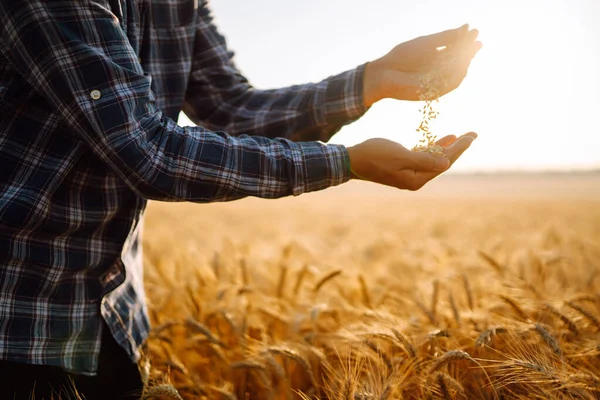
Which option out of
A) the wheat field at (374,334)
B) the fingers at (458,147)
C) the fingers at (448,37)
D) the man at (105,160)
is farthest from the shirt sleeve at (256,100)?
the wheat field at (374,334)


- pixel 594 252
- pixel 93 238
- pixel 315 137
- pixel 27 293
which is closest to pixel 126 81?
pixel 93 238

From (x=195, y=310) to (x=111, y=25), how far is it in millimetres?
1462

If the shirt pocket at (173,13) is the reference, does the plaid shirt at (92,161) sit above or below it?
below

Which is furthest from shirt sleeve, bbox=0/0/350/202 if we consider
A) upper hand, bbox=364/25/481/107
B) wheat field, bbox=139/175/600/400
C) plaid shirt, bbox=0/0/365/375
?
wheat field, bbox=139/175/600/400

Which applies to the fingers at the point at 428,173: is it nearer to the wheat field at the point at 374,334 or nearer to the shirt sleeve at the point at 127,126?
the shirt sleeve at the point at 127,126

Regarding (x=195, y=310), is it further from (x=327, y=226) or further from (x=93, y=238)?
(x=327, y=226)

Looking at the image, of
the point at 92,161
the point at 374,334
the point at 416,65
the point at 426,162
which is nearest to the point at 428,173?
the point at 426,162

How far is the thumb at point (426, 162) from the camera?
3.73ft

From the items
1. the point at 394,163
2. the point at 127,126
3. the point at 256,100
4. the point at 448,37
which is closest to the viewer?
the point at 127,126

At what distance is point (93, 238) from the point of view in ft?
4.24

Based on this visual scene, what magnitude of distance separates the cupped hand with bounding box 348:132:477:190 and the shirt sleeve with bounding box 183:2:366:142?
40cm

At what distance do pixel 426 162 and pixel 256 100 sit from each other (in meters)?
0.74

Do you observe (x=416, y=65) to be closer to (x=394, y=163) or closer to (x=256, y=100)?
(x=394, y=163)

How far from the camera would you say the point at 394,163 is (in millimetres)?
1150
